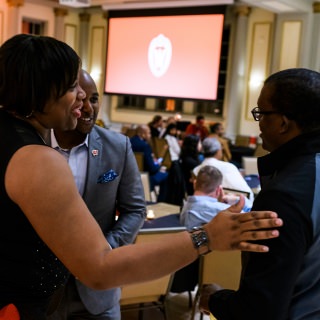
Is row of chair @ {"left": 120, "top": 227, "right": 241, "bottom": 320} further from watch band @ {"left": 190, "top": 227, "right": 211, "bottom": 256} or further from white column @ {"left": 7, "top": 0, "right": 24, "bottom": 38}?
white column @ {"left": 7, "top": 0, "right": 24, "bottom": 38}

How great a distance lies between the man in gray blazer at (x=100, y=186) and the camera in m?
1.81

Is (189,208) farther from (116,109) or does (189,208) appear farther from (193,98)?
(116,109)

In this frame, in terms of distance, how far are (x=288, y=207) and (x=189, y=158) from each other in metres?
5.04

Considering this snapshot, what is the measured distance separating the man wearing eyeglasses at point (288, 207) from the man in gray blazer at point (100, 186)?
60cm

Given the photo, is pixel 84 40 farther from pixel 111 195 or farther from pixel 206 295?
pixel 206 295

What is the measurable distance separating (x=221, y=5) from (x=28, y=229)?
34.6 feet

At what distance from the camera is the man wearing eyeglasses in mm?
1153

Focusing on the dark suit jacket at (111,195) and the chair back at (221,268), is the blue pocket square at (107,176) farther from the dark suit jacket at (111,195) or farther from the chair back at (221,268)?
the chair back at (221,268)

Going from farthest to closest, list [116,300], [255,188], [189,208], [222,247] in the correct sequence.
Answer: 1. [255,188]
2. [189,208]
3. [116,300]
4. [222,247]

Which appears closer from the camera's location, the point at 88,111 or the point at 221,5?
the point at 88,111

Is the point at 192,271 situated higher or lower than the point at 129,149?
lower

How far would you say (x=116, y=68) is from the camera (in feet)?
43.3

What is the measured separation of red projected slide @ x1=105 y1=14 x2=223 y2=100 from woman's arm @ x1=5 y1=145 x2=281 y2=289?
34.3 ft

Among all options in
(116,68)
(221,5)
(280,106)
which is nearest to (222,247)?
(280,106)
